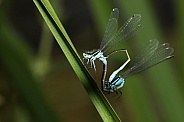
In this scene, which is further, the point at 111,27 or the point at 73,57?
the point at 111,27

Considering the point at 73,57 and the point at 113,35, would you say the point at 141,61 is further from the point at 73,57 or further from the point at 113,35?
the point at 73,57

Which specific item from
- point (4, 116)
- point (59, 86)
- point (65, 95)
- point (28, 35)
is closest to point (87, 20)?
point (28, 35)

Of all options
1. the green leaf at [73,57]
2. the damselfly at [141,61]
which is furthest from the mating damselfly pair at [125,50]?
the green leaf at [73,57]

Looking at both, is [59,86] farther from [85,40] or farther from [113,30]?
[113,30]

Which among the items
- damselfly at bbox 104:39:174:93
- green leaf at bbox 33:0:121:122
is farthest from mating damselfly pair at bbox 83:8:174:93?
green leaf at bbox 33:0:121:122

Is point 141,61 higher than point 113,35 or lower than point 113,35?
lower

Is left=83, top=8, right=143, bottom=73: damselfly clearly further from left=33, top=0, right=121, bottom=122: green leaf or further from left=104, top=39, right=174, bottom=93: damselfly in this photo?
left=33, top=0, right=121, bottom=122: green leaf

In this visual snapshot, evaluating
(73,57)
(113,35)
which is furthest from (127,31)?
(73,57)

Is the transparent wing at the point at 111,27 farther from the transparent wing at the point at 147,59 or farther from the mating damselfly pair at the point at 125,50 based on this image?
the transparent wing at the point at 147,59
